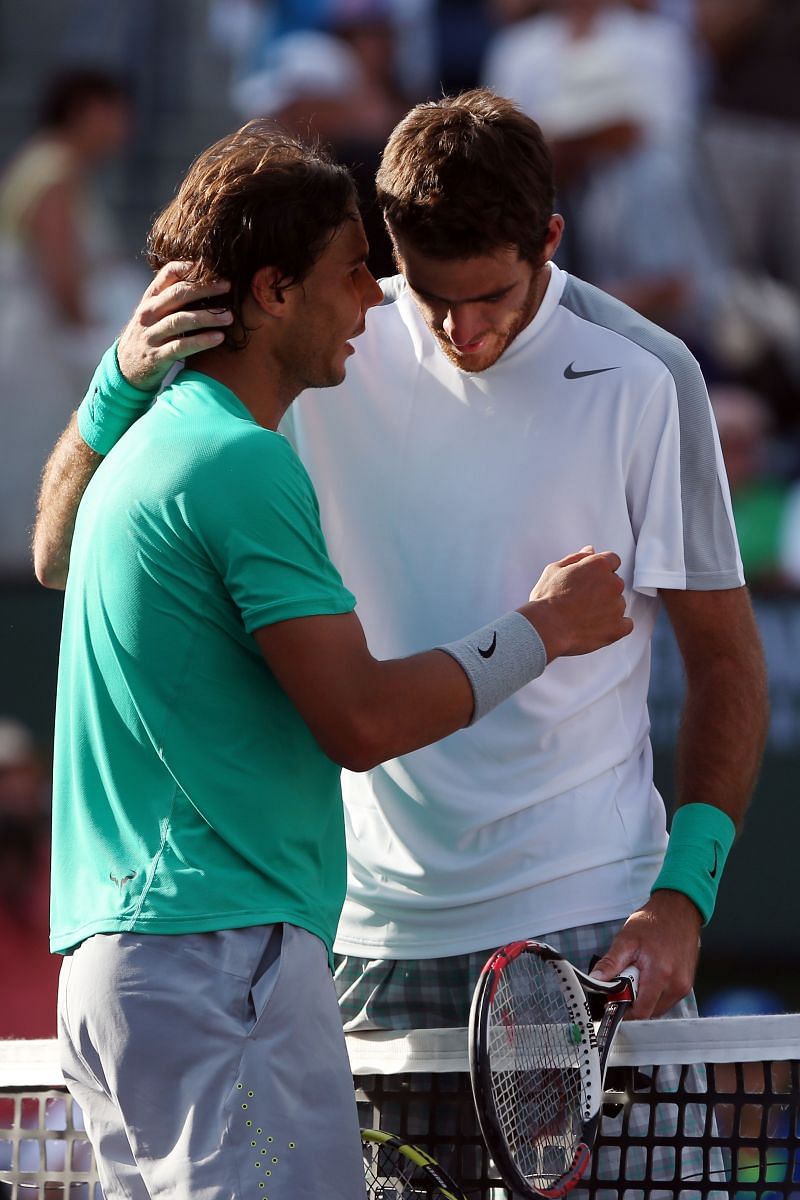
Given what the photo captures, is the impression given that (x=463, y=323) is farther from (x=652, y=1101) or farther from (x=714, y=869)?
(x=652, y=1101)

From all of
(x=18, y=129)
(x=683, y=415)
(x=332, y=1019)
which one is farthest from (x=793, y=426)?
(x=332, y=1019)

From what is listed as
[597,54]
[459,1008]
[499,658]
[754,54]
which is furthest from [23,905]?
[754,54]

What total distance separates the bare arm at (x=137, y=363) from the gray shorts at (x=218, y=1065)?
2.14ft

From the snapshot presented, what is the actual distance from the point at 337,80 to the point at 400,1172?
21.1 ft

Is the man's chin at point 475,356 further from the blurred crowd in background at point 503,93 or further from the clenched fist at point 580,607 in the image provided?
the blurred crowd in background at point 503,93

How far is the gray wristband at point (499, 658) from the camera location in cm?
188

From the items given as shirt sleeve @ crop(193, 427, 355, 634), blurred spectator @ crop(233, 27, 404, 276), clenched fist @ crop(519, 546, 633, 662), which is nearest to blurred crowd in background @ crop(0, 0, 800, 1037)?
blurred spectator @ crop(233, 27, 404, 276)

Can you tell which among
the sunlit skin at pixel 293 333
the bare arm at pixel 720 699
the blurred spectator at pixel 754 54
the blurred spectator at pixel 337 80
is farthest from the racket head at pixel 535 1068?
the blurred spectator at pixel 754 54

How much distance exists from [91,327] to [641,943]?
221 inches

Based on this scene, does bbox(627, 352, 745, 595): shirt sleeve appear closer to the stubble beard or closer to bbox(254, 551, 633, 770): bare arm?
the stubble beard

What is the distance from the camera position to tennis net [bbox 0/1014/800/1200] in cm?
206

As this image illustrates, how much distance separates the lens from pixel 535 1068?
6.48 feet

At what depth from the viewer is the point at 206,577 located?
5.84ft

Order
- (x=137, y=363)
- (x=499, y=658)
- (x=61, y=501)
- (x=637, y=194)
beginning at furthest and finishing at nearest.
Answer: (x=637, y=194)
(x=61, y=501)
(x=137, y=363)
(x=499, y=658)
